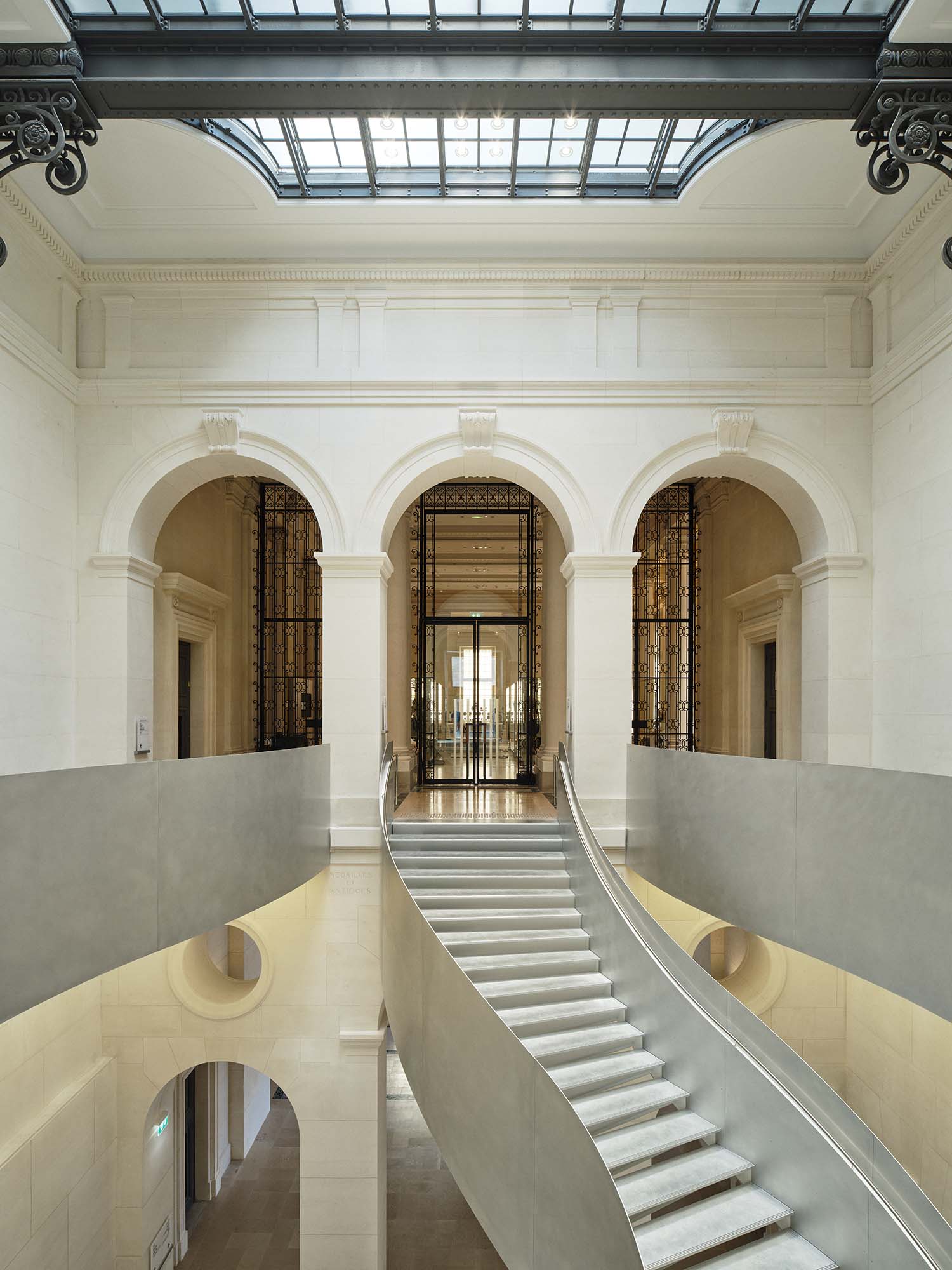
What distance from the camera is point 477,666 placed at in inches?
588

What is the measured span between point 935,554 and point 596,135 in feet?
17.4

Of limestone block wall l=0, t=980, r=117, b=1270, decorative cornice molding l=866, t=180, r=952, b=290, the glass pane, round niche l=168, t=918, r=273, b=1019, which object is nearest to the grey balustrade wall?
round niche l=168, t=918, r=273, b=1019

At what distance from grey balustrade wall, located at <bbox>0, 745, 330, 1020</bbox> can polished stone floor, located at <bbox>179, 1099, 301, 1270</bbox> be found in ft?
19.3

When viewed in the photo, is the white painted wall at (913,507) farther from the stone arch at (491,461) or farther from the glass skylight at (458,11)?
the stone arch at (491,461)

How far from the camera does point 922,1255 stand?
464 cm

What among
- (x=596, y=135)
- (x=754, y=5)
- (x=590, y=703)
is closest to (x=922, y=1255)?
(x=590, y=703)

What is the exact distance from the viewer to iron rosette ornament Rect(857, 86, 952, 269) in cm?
654

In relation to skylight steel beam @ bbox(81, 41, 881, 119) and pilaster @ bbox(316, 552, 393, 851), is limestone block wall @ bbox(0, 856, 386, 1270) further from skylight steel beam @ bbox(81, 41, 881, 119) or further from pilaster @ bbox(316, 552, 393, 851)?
skylight steel beam @ bbox(81, 41, 881, 119)

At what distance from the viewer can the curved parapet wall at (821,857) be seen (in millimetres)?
5117

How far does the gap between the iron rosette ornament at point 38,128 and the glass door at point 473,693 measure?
9358 mm

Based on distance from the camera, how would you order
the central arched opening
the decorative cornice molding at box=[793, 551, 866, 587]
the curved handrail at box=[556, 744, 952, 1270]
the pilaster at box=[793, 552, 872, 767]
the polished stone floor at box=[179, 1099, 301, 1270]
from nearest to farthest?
the curved handrail at box=[556, 744, 952, 1270]
the pilaster at box=[793, 552, 872, 767]
the decorative cornice molding at box=[793, 551, 866, 587]
the polished stone floor at box=[179, 1099, 301, 1270]
the central arched opening

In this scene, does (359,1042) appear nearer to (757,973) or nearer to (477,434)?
(757,973)

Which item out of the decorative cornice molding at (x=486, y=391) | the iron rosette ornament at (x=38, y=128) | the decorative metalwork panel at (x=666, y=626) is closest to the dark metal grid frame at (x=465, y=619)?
the decorative metalwork panel at (x=666, y=626)

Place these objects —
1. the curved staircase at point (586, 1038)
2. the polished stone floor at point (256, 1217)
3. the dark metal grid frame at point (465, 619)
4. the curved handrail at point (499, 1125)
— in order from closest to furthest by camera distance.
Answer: the curved handrail at point (499, 1125), the curved staircase at point (586, 1038), the polished stone floor at point (256, 1217), the dark metal grid frame at point (465, 619)
